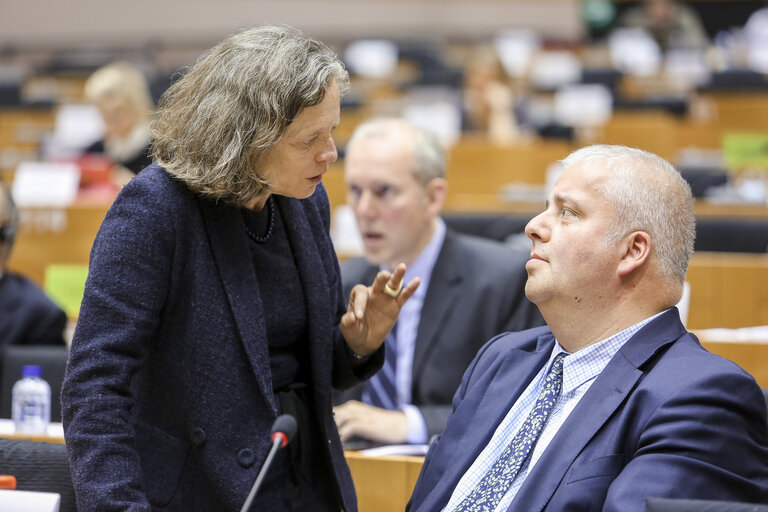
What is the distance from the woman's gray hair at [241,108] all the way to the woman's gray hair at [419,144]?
1371mm

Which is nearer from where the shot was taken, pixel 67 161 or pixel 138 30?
pixel 67 161

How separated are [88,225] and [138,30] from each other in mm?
9945

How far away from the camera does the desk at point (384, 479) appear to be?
2.32 meters

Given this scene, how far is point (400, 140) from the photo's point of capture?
3.31 meters

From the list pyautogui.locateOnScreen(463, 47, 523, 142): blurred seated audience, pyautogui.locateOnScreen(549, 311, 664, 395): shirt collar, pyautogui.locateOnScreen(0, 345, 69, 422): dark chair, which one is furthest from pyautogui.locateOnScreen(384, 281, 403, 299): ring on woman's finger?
pyautogui.locateOnScreen(463, 47, 523, 142): blurred seated audience

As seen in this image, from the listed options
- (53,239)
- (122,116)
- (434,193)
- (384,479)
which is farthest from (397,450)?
(122,116)

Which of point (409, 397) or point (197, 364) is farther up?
point (197, 364)

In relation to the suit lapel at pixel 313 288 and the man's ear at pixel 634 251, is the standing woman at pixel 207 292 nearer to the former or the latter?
the suit lapel at pixel 313 288

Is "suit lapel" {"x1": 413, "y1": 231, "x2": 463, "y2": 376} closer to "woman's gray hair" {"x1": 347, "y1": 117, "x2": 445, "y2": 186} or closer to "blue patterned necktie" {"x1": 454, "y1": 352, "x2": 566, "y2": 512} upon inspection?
"woman's gray hair" {"x1": 347, "y1": 117, "x2": 445, "y2": 186}

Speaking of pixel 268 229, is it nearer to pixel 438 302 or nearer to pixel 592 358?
pixel 592 358

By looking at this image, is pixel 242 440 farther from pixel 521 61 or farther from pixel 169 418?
pixel 521 61

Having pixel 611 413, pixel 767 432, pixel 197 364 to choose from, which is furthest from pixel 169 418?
pixel 767 432

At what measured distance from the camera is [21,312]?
12.1ft

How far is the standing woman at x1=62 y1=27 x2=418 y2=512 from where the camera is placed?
1.81 m
